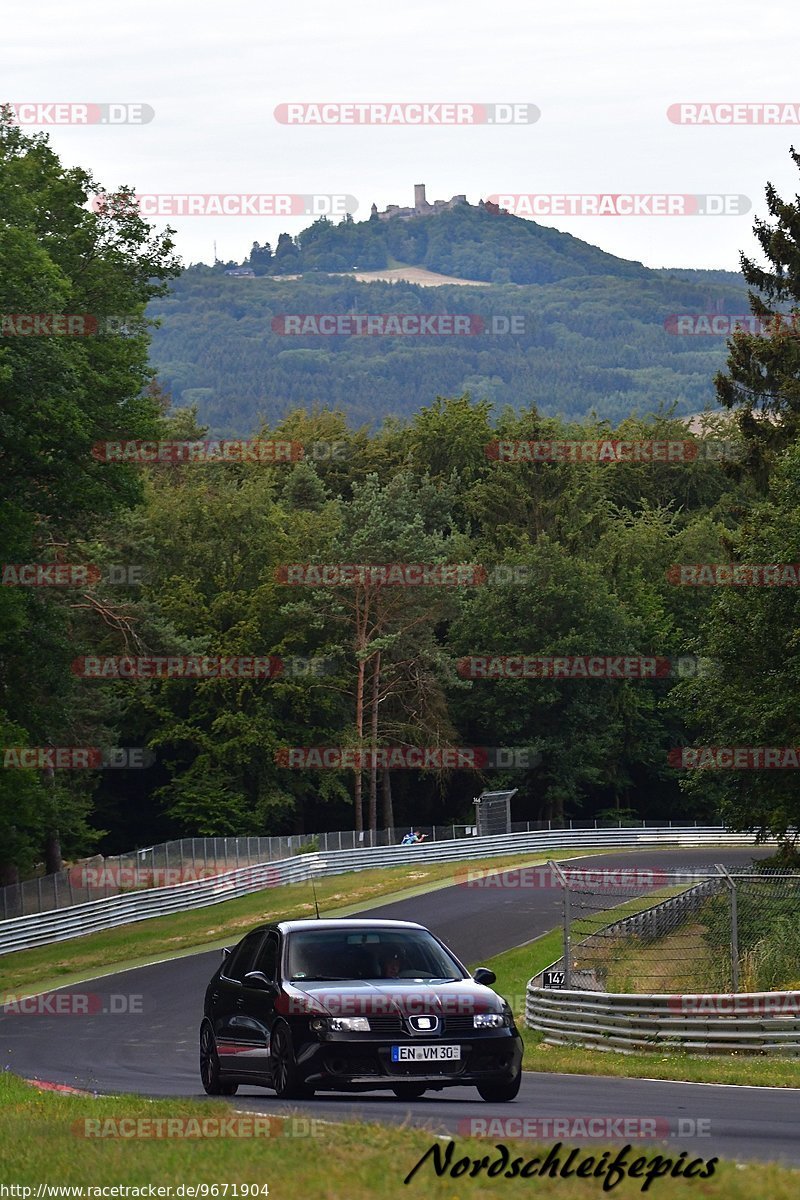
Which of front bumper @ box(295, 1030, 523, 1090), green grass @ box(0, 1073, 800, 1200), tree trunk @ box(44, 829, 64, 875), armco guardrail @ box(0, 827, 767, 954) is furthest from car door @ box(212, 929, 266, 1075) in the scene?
tree trunk @ box(44, 829, 64, 875)

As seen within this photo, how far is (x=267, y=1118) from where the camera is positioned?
11000 millimetres

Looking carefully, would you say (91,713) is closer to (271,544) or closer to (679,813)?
(271,544)

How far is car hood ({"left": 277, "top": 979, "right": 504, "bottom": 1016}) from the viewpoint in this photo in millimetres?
13195

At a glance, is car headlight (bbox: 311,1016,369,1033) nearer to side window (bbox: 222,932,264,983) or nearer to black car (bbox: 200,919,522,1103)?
black car (bbox: 200,919,522,1103)

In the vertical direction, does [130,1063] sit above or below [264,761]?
above

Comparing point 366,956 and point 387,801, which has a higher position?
point 366,956

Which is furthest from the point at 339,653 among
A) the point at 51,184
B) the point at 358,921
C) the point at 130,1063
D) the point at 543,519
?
the point at 358,921

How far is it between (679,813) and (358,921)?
80.7 m

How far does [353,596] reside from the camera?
79.4 m

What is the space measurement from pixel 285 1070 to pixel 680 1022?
7936 millimetres

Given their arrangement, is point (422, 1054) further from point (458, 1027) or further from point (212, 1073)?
point (212, 1073)

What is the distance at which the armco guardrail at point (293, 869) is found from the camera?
1764 inches

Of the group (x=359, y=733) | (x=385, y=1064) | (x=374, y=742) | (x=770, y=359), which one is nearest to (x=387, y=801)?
(x=359, y=733)

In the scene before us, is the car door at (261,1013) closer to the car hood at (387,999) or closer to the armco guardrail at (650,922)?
the car hood at (387,999)
